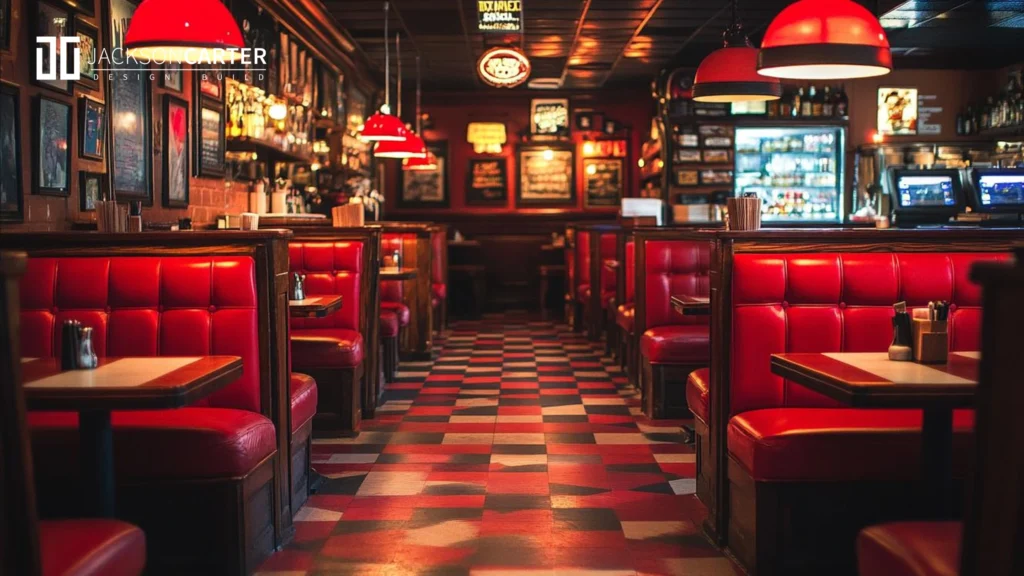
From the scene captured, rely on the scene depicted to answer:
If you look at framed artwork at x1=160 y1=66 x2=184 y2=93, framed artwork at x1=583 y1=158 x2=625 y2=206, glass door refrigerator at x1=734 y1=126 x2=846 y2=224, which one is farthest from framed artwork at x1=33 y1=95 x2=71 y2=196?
framed artwork at x1=583 y1=158 x2=625 y2=206

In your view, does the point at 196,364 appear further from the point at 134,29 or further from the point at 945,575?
the point at 945,575

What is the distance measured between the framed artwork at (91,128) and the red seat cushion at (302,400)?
6.07ft

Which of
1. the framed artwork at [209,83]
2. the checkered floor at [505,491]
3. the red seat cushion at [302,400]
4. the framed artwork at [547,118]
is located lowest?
the checkered floor at [505,491]

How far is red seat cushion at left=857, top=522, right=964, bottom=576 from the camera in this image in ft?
6.43

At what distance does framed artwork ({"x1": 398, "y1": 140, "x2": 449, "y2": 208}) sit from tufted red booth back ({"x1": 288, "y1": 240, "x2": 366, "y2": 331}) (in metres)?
8.96

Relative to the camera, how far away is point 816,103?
1141 cm

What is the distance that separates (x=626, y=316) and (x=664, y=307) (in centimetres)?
112

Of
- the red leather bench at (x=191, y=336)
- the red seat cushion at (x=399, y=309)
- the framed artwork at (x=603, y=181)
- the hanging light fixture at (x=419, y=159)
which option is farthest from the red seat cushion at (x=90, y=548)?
the framed artwork at (x=603, y=181)

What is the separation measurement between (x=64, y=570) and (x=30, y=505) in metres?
0.26

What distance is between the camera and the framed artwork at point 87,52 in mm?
4980

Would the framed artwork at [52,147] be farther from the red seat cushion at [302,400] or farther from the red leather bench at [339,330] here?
the red seat cushion at [302,400]

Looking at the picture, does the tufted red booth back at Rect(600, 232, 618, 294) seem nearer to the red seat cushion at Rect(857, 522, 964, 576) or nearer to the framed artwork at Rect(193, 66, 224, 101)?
the framed artwork at Rect(193, 66, 224, 101)

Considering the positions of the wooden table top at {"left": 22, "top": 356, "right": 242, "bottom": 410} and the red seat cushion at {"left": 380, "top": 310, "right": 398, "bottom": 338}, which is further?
the red seat cushion at {"left": 380, "top": 310, "right": 398, "bottom": 338}

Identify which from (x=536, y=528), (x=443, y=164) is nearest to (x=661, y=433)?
(x=536, y=528)
